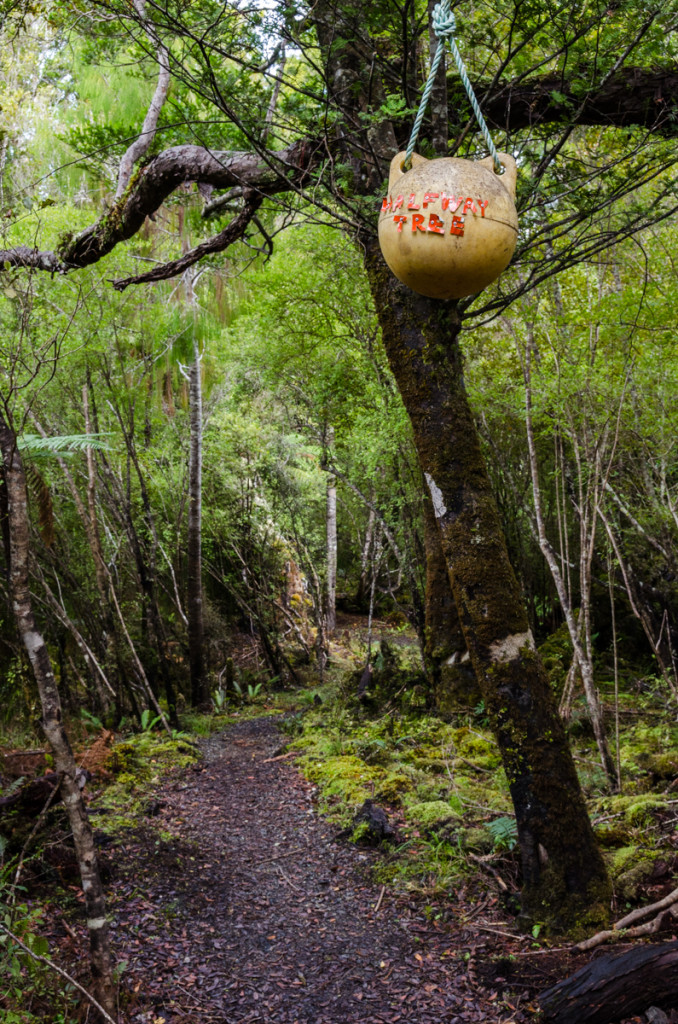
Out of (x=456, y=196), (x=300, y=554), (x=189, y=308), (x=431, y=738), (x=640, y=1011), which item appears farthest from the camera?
(x=300, y=554)

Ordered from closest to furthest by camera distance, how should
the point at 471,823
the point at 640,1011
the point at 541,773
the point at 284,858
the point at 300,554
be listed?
the point at 640,1011 < the point at 541,773 < the point at 471,823 < the point at 284,858 < the point at 300,554

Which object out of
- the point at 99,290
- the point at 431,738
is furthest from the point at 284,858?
the point at 99,290

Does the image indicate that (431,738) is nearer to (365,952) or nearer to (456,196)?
(365,952)

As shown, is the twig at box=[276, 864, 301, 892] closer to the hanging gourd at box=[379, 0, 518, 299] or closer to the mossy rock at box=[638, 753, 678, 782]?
the mossy rock at box=[638, 753, 678, 782]

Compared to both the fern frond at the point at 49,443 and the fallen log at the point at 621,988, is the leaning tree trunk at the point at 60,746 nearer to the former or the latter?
the fallen log at the point at 621,988

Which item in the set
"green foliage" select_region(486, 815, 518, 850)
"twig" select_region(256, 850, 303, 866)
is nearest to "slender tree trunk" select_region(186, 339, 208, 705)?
"twig" select_region(256, 850, 303, 866)

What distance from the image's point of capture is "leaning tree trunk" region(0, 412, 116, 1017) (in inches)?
96.4

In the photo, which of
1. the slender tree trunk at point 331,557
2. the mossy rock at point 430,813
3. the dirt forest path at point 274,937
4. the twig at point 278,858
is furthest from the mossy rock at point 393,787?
the slender tree trunk at point 331,557

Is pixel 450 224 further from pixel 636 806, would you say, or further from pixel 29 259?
pixel 636 806

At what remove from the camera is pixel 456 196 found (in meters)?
1.79

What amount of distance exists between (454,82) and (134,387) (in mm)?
4925

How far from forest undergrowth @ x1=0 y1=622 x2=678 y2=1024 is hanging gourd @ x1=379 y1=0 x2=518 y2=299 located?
2.63 metres

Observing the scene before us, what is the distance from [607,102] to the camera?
307cm

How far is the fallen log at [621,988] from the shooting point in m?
2.25
